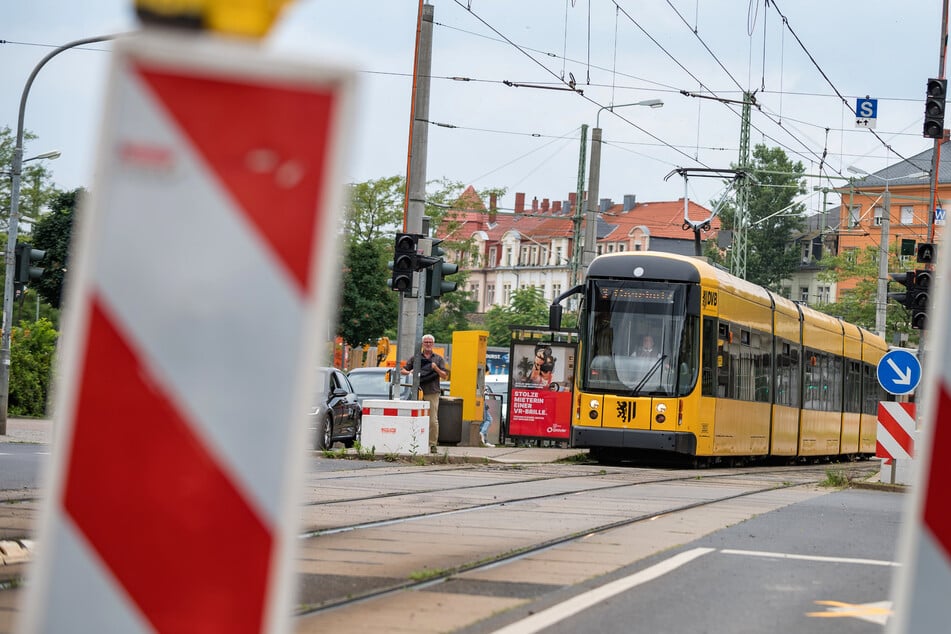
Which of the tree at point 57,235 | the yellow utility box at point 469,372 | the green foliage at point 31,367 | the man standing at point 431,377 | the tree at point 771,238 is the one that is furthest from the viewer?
the tree at point 771,238

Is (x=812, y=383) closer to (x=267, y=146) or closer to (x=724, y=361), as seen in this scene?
(x=724, y=361)

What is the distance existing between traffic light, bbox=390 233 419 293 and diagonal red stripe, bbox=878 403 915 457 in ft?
23.1

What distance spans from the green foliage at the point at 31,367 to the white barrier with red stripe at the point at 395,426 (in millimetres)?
13421

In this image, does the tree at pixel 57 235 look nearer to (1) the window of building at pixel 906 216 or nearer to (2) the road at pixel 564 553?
(2) the road at pixel 564 553

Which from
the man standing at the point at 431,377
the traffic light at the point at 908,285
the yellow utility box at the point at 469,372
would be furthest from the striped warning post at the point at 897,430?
the yellow utility box at the point at 469,372

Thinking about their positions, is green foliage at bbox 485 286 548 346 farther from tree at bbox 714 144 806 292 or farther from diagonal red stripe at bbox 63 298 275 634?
diagonal red stripe at bbox 63 298 275 634

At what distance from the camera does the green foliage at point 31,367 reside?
3388 cm

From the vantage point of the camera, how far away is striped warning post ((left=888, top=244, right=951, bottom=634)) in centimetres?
266

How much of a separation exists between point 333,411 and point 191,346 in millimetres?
24879

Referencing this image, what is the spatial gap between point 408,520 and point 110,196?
1046 cm

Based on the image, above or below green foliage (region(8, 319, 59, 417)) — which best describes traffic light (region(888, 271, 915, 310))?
above

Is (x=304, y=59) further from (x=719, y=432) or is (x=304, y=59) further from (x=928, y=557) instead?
(x=719, y=432)

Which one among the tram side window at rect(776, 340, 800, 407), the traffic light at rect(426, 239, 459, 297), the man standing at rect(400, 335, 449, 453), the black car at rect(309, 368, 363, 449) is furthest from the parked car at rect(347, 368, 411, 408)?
the traffic light at rect(426, 239, 459, 297)

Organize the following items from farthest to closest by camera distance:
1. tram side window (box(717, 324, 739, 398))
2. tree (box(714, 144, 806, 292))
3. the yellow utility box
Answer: tree (box(714, 144, 806, 292)) → the yellow utility box → tram side window (box(717, 324, 739, 398))
